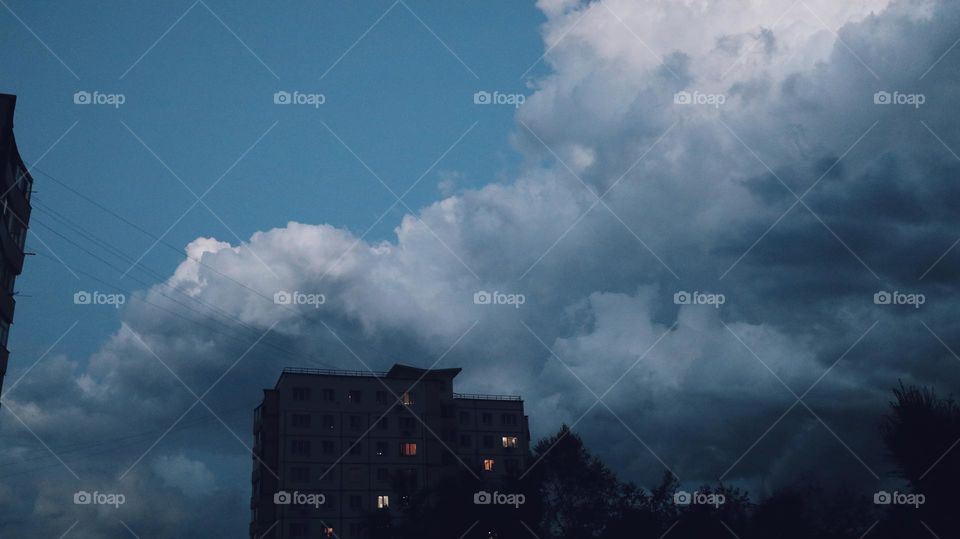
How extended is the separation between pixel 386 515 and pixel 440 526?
35.2 ft

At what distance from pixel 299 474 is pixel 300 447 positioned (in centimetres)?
302

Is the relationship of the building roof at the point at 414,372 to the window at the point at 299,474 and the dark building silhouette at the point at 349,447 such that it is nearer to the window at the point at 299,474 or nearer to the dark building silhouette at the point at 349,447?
the dark building silhouette at the point at 349,447

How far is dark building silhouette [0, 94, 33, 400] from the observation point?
3741 cm

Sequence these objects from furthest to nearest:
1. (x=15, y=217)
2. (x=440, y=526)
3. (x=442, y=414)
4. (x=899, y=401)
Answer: (x=442, y=414)
(x=440, y=526)
(x=15, y=217)
(x=899, y=401)

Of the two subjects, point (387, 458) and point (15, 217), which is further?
point (387, 458)

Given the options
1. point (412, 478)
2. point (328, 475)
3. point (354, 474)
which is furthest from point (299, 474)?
point (412, 478)

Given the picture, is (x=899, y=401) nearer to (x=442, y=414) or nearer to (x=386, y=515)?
(x=386, y=515)

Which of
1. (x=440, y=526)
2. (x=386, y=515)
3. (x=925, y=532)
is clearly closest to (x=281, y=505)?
(x=386, y=515)

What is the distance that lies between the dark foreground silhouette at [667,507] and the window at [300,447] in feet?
43.2

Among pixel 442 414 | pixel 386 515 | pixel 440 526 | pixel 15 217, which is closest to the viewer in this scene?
pixel 15 217

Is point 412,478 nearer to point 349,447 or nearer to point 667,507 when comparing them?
point 349,447

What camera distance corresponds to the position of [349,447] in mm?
89688

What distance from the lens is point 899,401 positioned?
33281mm

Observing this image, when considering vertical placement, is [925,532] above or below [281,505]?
below
